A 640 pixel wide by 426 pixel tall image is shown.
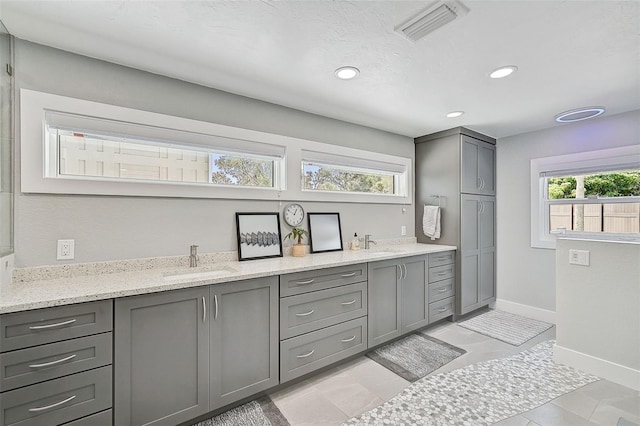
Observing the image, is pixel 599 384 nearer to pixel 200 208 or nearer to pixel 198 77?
pixel 200 208

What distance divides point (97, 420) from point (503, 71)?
11.0 ft

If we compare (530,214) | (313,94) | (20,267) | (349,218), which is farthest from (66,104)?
(530,214)

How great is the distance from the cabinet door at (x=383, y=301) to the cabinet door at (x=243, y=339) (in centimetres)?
99

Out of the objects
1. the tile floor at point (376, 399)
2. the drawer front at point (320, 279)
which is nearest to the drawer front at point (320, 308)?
the drawer front at point (320, 279)

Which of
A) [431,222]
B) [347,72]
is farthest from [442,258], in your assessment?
[347,72]

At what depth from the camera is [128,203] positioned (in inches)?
78.7

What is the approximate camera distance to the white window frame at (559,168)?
9.59 feet

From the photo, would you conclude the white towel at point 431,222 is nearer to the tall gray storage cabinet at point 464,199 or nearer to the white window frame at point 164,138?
the tall gray storage cabinet at point 464,199

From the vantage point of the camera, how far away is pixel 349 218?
3254 mm

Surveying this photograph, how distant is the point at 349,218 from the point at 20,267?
2.66 meters

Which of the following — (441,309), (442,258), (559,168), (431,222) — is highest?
(559,168)

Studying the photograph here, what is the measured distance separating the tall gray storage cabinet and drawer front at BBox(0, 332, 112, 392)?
3.49 meters

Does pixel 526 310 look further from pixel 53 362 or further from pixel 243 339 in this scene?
pixel 53 362

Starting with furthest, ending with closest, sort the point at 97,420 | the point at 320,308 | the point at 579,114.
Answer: the point at 579,114
the point at 320,308
the point at 97,420
